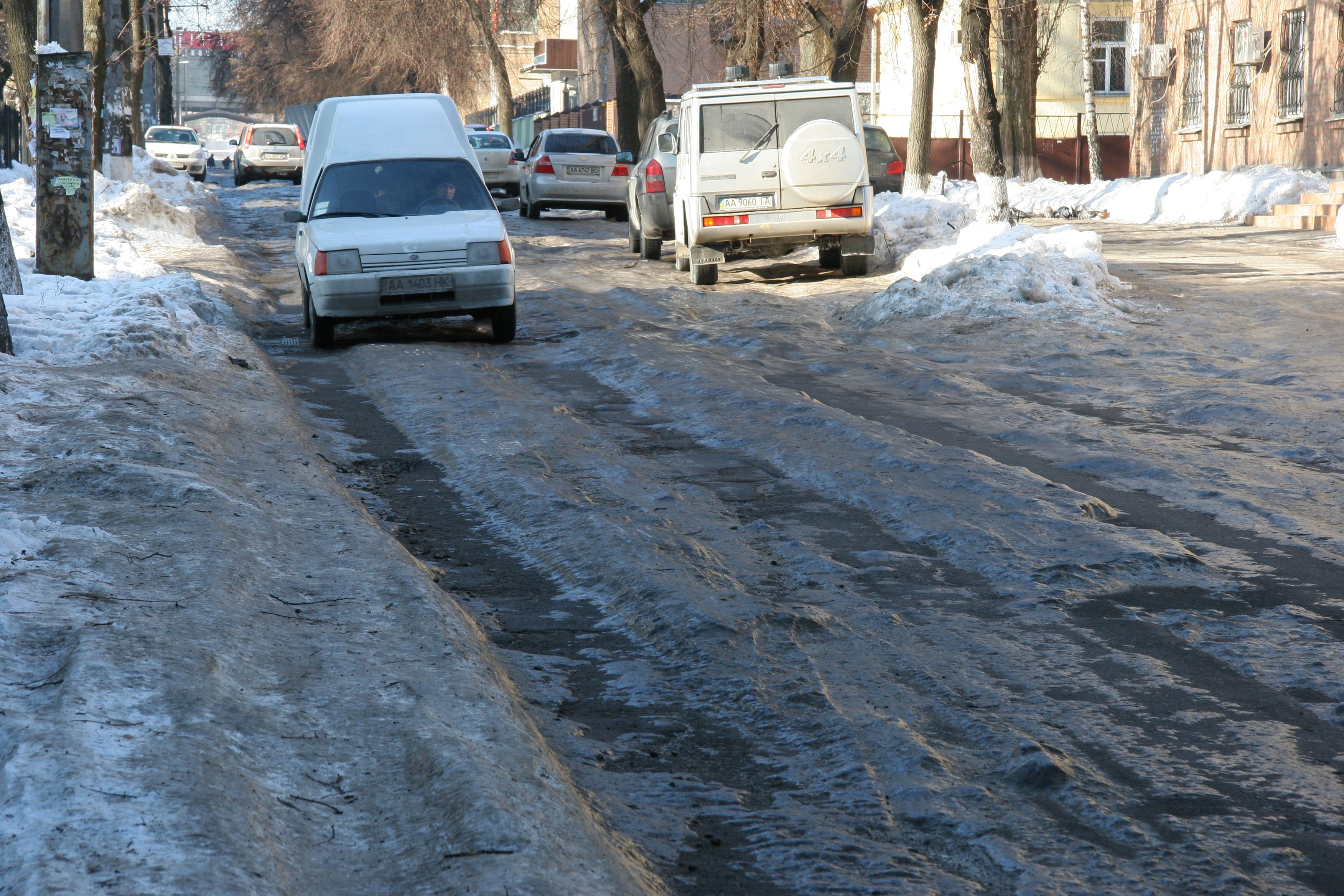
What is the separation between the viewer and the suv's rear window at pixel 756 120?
1536 cm

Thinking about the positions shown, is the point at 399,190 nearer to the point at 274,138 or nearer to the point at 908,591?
the point at 908,591

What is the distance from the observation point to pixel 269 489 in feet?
18.7

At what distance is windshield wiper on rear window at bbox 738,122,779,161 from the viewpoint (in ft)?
50.0

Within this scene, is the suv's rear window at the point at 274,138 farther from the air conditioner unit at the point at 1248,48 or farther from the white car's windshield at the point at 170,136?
the air conditioner unit at the point at 1248,48

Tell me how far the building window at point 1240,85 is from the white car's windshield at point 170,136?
3141 centimetres

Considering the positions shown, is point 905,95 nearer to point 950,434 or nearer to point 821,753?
point 950,434

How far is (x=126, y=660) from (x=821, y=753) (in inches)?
70.2

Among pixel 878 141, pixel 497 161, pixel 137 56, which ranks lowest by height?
pixel 878 141

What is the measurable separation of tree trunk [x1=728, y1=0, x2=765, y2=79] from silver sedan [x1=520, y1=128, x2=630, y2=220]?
315 cm

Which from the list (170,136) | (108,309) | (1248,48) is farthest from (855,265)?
(170,136)

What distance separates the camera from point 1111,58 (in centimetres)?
3866

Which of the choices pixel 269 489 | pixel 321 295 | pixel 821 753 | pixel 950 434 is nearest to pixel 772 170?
pixel 321 295

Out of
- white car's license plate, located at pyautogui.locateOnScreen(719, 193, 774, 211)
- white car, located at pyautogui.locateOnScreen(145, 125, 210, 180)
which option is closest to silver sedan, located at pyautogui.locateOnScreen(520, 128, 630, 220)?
white car's license plate, located at pyautogui.locateOnScreen(719, 193, 774, 211)

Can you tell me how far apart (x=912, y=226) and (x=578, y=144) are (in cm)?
1100
